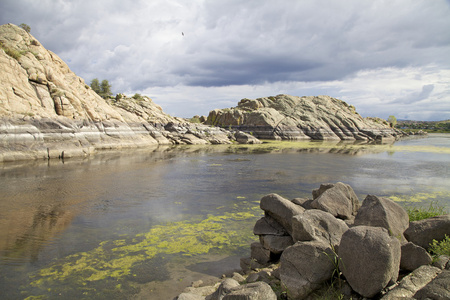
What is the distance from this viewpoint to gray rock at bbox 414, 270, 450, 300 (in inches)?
181

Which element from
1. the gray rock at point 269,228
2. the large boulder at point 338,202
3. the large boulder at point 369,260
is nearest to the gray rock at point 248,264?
the gray rock at point 269,228

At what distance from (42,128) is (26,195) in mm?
19406

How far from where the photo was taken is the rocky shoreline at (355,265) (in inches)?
211

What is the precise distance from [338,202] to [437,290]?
19.0 feet

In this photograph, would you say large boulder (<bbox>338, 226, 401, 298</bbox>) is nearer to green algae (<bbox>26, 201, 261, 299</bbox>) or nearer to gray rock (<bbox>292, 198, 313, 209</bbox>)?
green algae (<bbox>26, 201, 261, 299</bbox>)

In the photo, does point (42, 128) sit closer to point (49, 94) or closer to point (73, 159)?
point (73, 159)

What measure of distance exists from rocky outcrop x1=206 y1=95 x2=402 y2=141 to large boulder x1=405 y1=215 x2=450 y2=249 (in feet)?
244

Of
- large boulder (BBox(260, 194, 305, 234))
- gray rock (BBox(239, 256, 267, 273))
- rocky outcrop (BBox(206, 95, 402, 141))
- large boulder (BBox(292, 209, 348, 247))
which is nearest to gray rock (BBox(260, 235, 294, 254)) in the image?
large boulder (BBox(260, 194, 305, 234))

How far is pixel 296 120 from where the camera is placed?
8981 cm

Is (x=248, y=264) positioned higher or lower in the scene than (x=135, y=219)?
lower

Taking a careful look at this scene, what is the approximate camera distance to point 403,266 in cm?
616

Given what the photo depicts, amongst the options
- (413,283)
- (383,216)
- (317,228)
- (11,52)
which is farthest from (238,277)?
(11,52)

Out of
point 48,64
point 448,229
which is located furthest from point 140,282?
point 48,64

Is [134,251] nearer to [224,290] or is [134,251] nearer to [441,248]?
[224,290]
